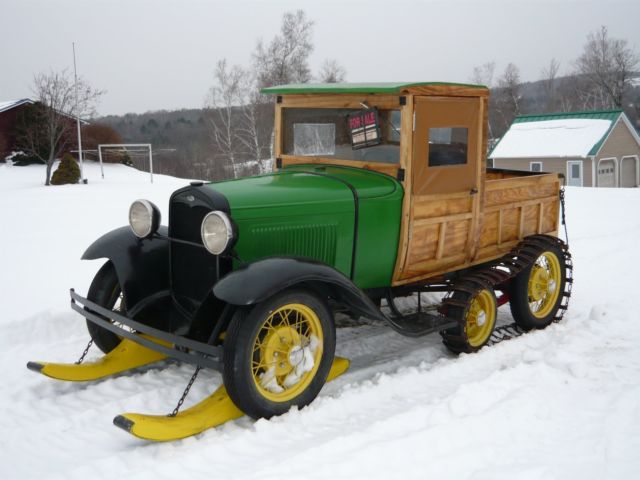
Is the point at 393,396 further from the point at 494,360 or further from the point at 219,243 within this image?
the point at 219,243

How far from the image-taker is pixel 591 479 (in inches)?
119

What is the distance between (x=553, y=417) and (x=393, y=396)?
3.35 ft

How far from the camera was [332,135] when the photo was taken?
504 centimetres

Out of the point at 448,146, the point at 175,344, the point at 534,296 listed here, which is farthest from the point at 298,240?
the point at 534,296

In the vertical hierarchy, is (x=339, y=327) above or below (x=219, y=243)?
below

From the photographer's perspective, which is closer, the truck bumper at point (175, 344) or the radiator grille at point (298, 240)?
the truck bumper at point (175, 344)

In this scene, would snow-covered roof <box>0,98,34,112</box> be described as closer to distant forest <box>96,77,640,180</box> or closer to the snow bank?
distant forest <box>96,77,640,180</box>

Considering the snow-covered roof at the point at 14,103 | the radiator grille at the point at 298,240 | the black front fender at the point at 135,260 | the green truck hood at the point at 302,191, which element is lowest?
the black front fender at the point at 135,260

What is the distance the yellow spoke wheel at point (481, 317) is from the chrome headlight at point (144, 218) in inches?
105

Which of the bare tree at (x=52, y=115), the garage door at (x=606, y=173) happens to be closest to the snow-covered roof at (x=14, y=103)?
the bare tree at (x=52, y=115)

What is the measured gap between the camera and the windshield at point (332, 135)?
467 centimetres

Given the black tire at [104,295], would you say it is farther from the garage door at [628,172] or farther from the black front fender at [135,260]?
the garage door at [628,172]

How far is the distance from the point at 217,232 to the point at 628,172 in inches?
1286

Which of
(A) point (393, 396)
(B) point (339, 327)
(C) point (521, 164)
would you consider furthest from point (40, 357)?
(C) point (521, 164)
